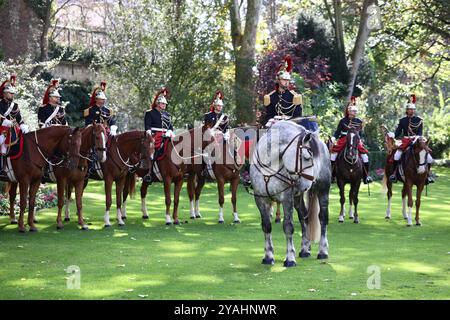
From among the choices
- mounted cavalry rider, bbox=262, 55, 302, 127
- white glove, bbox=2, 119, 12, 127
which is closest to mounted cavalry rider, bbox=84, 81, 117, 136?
white glove, bbox=2, 119, 12, 127

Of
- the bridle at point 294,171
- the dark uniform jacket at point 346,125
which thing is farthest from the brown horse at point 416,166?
the bridle at point 294,171

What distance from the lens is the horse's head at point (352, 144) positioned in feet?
59.0

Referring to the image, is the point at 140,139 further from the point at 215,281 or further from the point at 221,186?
the point at 215,281

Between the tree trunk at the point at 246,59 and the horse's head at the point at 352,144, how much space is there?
40.9 feet

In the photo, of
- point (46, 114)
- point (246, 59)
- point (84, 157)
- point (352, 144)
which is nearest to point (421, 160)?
Answer: point (352, 144)

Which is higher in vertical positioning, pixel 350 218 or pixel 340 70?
pixel 340 70

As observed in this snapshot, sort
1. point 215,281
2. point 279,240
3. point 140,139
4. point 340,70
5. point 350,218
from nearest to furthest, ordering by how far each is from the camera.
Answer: point 215,281, point 279,240, point 140,139, point 350,218, point 340,70

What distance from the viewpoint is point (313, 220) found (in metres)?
12.6

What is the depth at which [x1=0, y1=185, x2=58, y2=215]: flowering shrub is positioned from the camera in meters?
19.1

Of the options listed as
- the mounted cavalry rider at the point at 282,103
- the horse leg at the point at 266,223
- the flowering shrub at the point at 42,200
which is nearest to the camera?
the horse leg at the point at 266,223

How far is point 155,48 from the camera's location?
30.0 m

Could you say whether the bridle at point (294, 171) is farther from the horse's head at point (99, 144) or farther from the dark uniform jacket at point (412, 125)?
the dark uniform jacket at point (412, 125)
